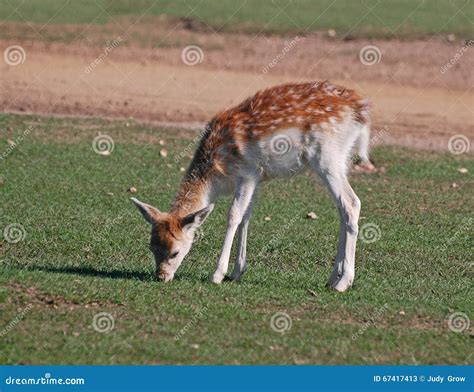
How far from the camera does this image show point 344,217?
12.9m

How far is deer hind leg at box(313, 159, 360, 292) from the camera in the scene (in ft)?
42.0

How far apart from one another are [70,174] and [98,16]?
501 inches

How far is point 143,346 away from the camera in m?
10.5

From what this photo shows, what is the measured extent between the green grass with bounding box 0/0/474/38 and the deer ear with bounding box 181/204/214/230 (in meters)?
17.7

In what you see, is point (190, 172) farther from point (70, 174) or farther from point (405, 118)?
point (405, 118)

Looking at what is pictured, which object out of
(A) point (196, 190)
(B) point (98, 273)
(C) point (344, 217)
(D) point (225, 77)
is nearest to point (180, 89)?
(D) point (225, 77)

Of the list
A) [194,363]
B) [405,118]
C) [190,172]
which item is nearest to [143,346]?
[194,363]

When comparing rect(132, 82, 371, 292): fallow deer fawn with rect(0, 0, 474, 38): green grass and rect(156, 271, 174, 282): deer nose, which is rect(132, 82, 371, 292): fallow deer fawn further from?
rect(0, 0, 474, 38): green grass

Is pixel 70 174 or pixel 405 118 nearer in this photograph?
pixel 70 174

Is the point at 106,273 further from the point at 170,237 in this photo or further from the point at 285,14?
the point at 285,14

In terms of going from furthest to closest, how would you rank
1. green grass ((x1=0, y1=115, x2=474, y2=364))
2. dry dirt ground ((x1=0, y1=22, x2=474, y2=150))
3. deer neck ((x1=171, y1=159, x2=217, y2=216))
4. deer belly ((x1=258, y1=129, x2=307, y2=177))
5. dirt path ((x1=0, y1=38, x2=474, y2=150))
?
dry dirt ground ((x1=0, y1=22, x2=474, y2=150)) < dirt path ((x1=0, y1=38, x2=474, y2=150)) < deer neck ((x1=171, y1=159, x2=217, y2=216)) < deer belly ((x1=258, y1=129, x2=307, y2=177)) < green grass ((x1=0, y1=115, x2=474, y2=364))

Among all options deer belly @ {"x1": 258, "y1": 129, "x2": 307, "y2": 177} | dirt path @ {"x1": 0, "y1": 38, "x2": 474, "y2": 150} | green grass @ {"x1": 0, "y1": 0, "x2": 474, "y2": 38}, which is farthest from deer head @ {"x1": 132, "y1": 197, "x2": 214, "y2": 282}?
green grass @ {"x1": 0, "y1": 0, "x2": 474, "y2": 38}

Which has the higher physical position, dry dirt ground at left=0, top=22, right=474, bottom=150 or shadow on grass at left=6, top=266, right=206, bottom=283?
dry dirt ground at left=0, top=22, right=474, bottom=150

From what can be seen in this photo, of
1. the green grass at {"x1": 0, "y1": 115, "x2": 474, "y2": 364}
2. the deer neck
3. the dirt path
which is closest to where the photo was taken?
the green grass at {"x1": 0, "y1": 115, "x2": 474, "y2": 364}
